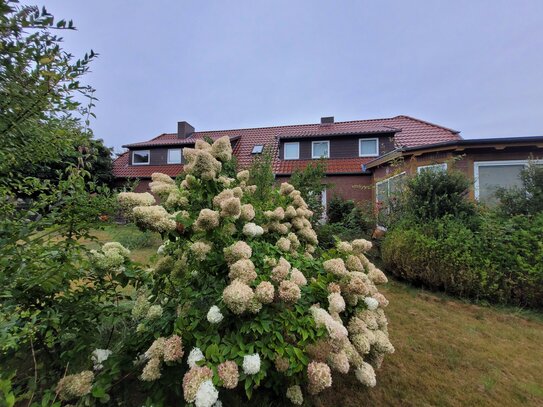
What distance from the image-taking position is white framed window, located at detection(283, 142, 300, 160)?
44.8ft

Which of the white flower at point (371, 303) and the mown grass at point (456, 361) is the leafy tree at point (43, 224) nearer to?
the white flower at point (371, 303)

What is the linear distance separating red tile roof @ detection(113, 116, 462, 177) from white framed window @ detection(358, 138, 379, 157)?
45 centimetres

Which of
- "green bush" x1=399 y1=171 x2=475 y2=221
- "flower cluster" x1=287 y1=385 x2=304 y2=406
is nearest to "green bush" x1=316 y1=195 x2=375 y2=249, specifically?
"green bush" x1=399 y1=171 x2=475 y2=221

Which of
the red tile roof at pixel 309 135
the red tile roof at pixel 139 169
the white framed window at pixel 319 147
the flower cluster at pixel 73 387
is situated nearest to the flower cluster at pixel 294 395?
the flower cluster at pixel 73 387

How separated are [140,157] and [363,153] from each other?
45.2ft

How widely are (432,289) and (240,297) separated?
4809 mm

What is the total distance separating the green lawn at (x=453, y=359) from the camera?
6.95ft

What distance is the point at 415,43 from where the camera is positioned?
1073 centimetres

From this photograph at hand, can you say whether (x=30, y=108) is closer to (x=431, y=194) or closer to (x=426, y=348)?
(x=426, y=348)

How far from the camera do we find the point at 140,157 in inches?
642

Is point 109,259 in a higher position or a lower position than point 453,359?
higher

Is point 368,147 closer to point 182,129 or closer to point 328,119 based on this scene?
point 328,119

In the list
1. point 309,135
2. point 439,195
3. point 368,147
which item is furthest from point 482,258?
point 309,135

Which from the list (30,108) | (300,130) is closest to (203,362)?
(30,108)
